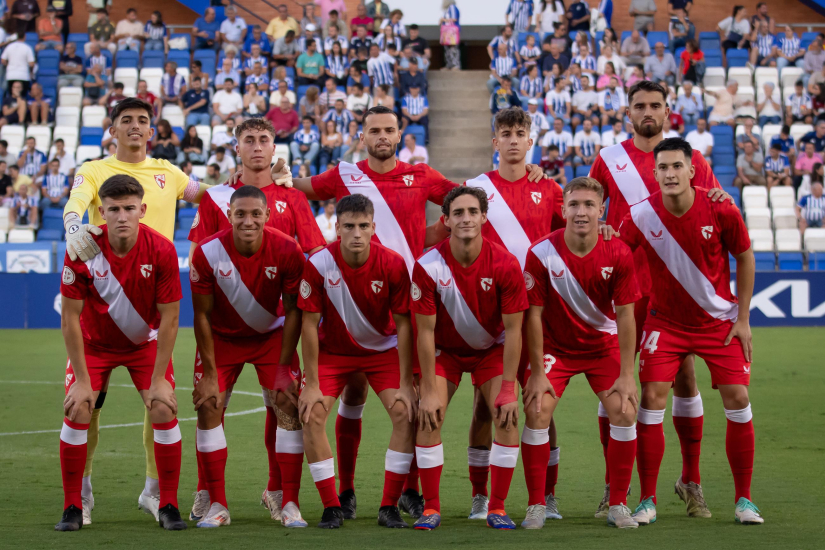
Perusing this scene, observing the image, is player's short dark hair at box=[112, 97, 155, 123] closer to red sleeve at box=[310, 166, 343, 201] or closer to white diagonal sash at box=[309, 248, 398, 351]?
red sleeve at box=[310, 166, 343, 201]

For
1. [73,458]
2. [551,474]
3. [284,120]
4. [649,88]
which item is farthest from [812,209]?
[73,458]

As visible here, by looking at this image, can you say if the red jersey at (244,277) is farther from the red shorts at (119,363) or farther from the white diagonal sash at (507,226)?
the white diagonal sash at (507,226)

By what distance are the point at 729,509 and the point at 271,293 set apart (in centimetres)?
298

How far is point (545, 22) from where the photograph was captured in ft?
70.9

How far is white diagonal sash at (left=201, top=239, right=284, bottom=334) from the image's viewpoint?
580cm

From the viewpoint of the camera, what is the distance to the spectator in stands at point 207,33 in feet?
71.2

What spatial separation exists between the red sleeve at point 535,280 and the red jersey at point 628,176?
90 centimetres

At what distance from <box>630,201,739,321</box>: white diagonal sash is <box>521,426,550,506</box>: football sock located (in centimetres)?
120

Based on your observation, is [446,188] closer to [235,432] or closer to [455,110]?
[235,432]

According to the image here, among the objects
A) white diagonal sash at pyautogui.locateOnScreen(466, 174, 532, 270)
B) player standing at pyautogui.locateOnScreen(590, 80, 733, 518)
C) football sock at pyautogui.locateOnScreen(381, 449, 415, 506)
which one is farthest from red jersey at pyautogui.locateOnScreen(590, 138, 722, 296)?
football sock at pyautogui.locateOnScreen(381, 449, 415, 506)

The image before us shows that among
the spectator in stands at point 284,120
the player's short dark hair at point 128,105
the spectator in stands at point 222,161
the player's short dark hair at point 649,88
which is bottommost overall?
the player's short dark hair at point 128,105

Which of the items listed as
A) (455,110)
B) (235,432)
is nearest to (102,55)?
(455,110)

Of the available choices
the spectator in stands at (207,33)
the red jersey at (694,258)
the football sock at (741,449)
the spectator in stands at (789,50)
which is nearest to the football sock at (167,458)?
the red jersey at (694,258)

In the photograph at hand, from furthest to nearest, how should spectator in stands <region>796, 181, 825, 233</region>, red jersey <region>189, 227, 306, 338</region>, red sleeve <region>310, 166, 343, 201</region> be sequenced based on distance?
1. spectator in stands <region>796, 181, 825, 233</region>
2. red sleeve <region>310, 166, 343, 201</region>
3. red jersey <region>189, 227, 306, 338</region>
